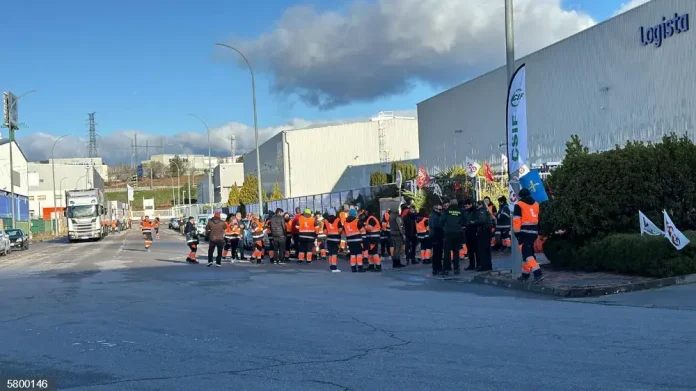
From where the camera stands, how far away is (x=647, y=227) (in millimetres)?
14711

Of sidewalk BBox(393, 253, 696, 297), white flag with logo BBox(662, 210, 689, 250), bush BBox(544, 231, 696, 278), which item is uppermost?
white flag with logo BBox(662, 210, 689, 250)

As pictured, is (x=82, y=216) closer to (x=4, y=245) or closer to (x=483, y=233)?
(x=4, y=245)

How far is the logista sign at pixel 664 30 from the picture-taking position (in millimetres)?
28656

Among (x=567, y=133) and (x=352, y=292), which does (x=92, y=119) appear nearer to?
(x=567, y=133)

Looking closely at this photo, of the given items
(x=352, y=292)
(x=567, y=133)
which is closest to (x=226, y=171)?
(x=567, y=133)

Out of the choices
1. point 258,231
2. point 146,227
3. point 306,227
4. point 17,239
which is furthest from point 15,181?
point 306,227

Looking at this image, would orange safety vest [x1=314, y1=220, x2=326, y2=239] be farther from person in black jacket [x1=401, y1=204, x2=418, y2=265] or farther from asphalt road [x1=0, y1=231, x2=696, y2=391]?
asphalt road [x1=0, y1=231, x2=696, y2=391]

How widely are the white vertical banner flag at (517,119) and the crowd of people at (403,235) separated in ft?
4.02

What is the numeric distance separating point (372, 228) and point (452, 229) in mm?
3716


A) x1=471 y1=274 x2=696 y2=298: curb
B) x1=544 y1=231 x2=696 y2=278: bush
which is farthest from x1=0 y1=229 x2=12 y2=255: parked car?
x1=471 y1=274 x2=696 y2=298: curb

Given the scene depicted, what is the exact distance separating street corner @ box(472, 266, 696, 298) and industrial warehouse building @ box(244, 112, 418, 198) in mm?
57775

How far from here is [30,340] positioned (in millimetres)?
10008

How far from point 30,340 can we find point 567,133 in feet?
102

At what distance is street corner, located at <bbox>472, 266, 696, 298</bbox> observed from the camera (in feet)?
43.9
